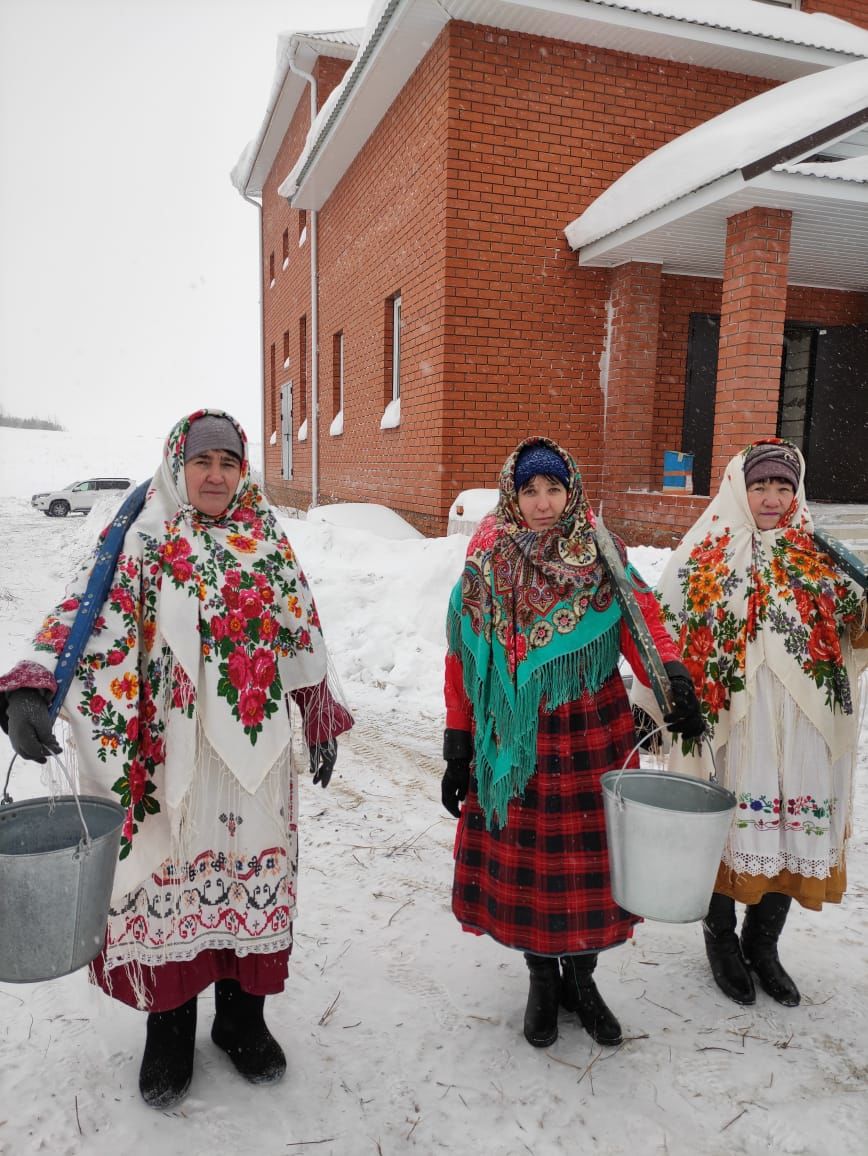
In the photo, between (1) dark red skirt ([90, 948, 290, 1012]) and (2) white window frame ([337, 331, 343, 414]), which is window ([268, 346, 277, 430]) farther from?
(1) dark red skirt ([90, 948, 290, 1012])

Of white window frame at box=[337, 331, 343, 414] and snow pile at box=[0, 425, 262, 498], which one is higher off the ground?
white window frame at box=[337, 331, 343, 414]

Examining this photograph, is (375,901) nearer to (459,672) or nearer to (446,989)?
(446,989)

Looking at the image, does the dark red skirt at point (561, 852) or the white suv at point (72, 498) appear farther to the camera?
the white suv at point (72, 498)

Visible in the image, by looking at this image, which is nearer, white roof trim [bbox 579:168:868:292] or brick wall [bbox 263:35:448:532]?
white roof trim [bbox 579:168:868:292]

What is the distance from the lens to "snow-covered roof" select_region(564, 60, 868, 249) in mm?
6113

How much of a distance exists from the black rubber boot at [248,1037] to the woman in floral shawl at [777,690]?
4.75ft

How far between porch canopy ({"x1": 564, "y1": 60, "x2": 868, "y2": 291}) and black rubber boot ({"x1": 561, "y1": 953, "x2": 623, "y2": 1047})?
231 inches

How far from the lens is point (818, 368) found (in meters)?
9.68

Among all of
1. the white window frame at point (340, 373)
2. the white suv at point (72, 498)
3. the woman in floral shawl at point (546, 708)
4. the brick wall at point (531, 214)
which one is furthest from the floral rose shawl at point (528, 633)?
the white suv at point (72, 498)

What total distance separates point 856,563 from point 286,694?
5.66 ft

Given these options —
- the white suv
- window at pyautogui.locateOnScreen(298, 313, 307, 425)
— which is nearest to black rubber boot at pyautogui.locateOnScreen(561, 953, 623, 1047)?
window at pyautogui.locateOnScreen(298, 313, 307, 425)

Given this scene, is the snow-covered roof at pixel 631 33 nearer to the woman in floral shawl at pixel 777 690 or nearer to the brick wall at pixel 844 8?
the brick wall at pixel 844 8

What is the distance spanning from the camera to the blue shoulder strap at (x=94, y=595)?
6.26ft

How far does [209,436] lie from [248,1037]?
1654 mm
